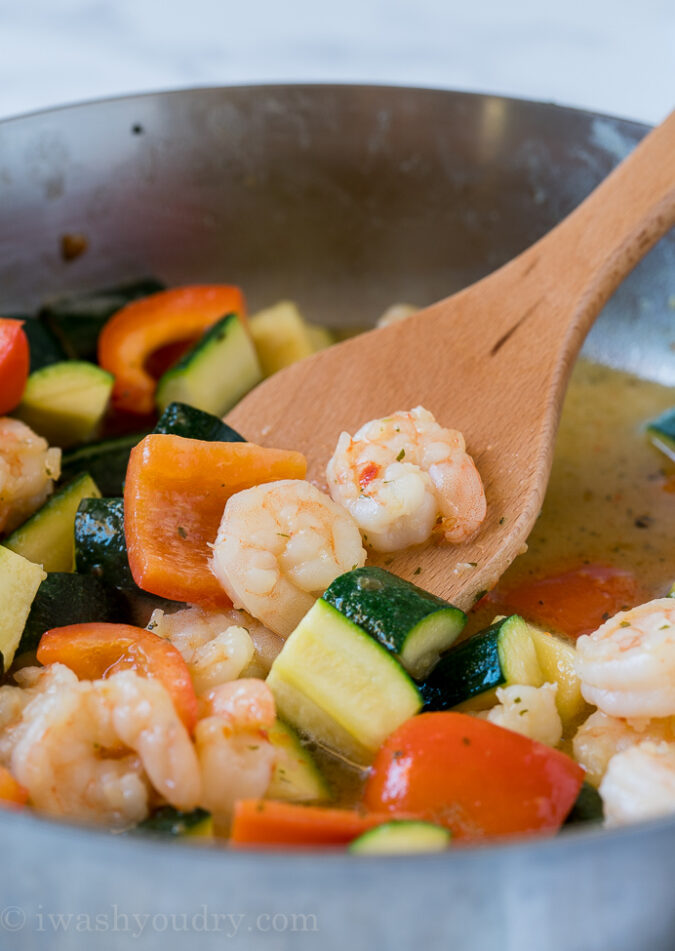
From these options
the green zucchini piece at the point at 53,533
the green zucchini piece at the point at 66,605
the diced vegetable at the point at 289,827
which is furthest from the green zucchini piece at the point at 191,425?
the diced vegetable at the point at 289,827

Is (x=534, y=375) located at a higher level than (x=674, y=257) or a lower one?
lower

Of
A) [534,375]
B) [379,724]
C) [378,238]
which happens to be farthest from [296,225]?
[379,724]

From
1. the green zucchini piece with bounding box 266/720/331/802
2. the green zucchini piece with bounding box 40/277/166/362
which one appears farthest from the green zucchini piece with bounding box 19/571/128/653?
the green zucchini piece with bounding box 40/277/166/362

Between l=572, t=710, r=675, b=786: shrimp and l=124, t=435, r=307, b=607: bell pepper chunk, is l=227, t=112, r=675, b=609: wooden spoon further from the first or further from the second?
l=572, t=710, r=675, b=786: shrimp

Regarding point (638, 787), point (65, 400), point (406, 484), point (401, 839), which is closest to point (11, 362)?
point (65, 400)

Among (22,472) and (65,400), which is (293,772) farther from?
(65,400)

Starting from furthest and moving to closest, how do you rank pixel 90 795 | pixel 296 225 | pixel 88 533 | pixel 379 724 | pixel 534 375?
pixel 296 225 < pixel 534 375 < pixel 88 533 < pixel 379 724 < pixel 90 795

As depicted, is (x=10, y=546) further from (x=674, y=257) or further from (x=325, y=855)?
(x=674, y=257)
